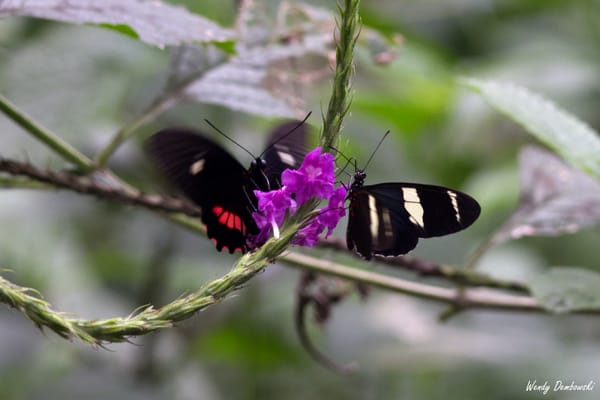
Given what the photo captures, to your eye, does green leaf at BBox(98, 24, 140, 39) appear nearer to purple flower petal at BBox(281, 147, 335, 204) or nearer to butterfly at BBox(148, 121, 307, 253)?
butterfly at BBox(148, 121, 307, 253)

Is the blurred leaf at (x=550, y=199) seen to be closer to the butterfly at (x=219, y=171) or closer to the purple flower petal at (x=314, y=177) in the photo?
the butterfly at (x=219, y=171)

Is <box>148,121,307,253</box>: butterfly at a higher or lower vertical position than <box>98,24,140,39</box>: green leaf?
lower

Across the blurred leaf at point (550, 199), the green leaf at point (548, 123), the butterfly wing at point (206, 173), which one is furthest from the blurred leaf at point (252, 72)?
the blurred leaf at point (550, 199)

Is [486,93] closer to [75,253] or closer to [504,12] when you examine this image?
[75,253]

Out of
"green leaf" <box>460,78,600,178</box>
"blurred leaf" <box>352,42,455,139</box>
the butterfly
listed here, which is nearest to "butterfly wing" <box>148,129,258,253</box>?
the butterfly

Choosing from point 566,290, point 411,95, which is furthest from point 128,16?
point 411,95
